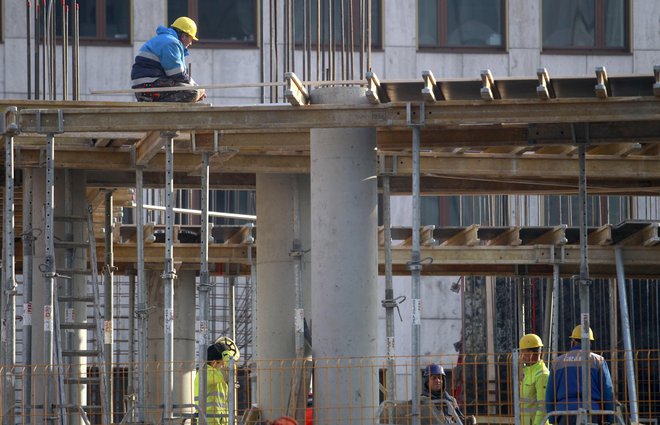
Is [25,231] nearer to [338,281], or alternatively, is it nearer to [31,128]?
[31,128]

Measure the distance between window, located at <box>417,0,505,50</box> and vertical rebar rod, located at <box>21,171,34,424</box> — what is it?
47.2ft

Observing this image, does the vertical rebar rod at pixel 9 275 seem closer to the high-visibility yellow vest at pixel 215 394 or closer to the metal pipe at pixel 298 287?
the high-visibility yellow vest at pixel 215 394

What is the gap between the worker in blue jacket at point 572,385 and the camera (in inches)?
579

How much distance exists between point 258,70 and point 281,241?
1175 centimetres

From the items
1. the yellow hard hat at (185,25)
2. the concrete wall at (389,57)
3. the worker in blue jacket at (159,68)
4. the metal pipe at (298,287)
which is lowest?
the metal pipe at (298,287)

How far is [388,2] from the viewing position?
31.0 m

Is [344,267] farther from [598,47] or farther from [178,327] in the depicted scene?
[598,47]

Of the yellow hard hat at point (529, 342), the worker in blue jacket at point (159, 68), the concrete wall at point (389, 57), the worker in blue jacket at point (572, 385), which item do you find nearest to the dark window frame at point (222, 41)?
the concrete wall at point (389, 57)

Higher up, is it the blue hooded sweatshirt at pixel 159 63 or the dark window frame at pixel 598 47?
the dark window frame at pixel 598 47

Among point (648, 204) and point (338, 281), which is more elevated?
point (648, 204)

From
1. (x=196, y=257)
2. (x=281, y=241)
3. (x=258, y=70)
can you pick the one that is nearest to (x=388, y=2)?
(x=258, y=70)

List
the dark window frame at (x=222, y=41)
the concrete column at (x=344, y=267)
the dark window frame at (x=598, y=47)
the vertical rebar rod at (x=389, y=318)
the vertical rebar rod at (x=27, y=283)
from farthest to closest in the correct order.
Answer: the dark window frame at (x=598, y=47), the dark window frame at (x=222, y=41), the vertical rebar rod at (x=27, y=283), the concrete column at (x=344, y=267), the vertical rebar rod at (x=389, y=318)

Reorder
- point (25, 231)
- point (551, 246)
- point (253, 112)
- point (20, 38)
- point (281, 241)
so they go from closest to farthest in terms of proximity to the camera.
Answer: point (253, 112)
point (25, 231)
point (281, 241)
point (551, 246)
point (20, 38)

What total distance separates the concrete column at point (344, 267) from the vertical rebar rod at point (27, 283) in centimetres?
323
